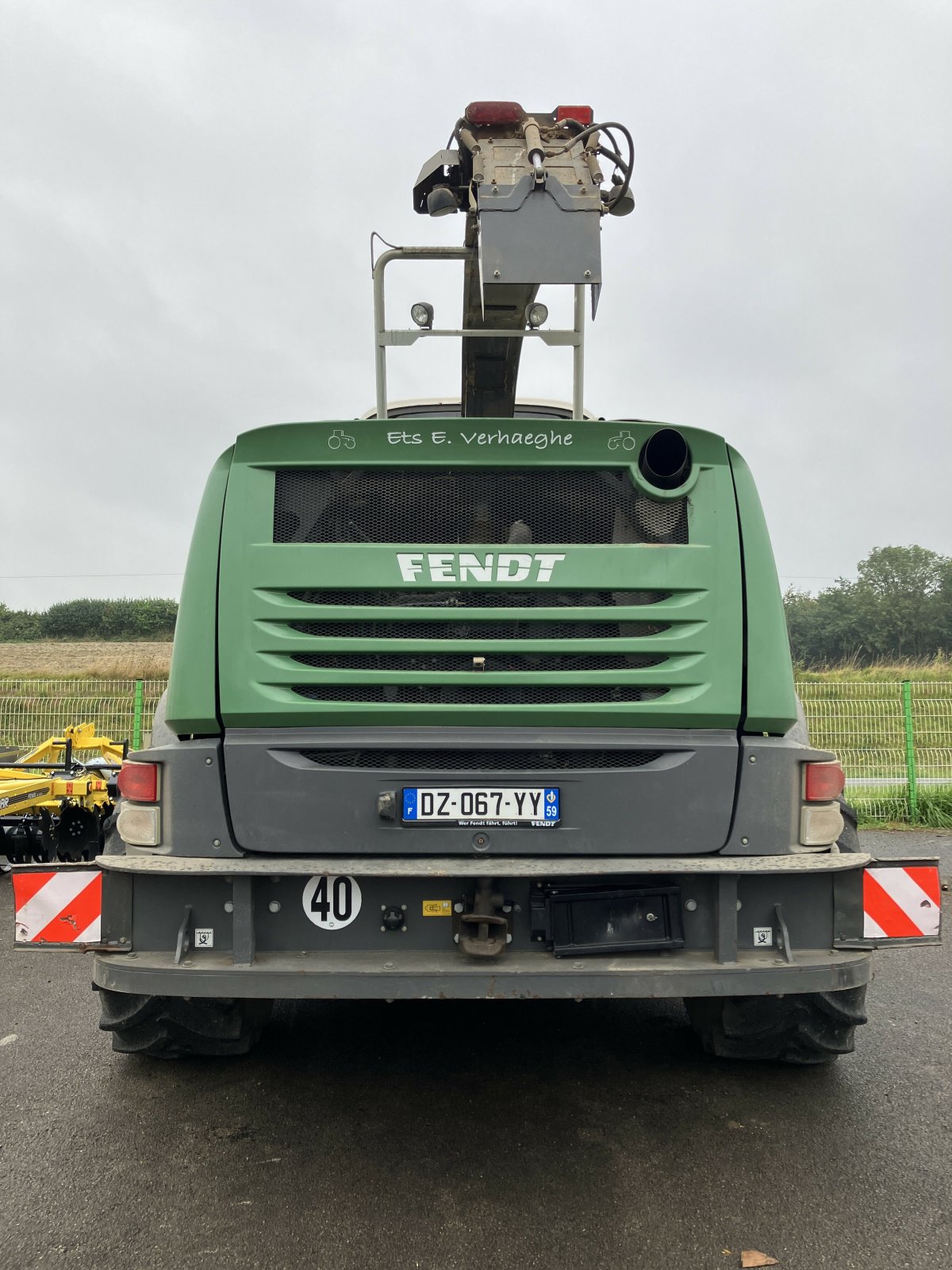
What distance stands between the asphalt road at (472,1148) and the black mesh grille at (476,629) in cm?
158

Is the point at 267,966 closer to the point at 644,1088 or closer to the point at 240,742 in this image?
the point at 240,742

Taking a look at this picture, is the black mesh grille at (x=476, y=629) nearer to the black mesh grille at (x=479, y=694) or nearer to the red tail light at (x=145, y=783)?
the black mesh grille at (x=479, y=694)

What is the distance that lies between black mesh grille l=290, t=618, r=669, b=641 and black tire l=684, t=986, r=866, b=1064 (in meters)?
1.33

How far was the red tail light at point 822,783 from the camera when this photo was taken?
2.77 m

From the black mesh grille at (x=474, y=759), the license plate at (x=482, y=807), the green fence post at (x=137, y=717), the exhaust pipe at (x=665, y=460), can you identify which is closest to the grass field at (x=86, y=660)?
the green fence post at (x=137, y=717)

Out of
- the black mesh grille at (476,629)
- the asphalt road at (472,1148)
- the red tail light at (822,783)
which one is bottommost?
the asphalt road at (472,1148)

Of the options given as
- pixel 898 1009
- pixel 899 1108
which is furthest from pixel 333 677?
pixel 898 1009

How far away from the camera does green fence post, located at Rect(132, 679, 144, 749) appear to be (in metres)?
9.59

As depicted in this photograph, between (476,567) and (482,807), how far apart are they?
735 mm

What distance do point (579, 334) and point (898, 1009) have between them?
3263 mm

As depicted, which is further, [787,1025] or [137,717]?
[137,717]

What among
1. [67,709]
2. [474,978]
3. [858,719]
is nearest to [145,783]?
[474,978]

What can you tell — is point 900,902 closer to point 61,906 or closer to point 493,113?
point 61,906

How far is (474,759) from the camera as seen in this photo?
281cm
